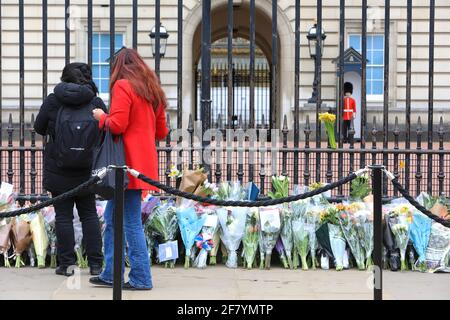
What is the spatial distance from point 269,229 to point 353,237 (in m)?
0.74

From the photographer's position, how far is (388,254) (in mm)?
6836

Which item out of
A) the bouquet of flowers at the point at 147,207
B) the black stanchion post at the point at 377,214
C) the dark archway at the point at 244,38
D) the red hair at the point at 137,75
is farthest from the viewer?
the dark archway at the point at 244,38

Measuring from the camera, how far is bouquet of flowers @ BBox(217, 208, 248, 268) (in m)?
6.77

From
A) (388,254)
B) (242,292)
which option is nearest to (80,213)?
(242,292)

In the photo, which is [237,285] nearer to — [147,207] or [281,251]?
[281,251]

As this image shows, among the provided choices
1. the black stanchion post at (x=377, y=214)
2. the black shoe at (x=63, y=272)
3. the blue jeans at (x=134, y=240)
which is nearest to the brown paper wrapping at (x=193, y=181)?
the blue jeans at (x=134, y=240)

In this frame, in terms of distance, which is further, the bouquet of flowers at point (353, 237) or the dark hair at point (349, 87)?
the dark hair at point (349, 87)

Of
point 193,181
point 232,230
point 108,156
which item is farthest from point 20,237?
point 232,230

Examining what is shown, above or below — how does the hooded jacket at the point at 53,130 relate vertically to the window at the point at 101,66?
below

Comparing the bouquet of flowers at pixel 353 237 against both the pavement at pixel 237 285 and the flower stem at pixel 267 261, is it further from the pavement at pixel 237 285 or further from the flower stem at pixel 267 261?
the flower stem at pixel 267 261

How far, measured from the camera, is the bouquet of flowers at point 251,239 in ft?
22.1

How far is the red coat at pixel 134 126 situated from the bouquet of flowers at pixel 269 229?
4.00 feet

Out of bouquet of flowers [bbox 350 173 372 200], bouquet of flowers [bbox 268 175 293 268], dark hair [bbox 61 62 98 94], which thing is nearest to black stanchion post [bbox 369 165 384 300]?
bouquet of flowers [bbox 268 175 293 268]

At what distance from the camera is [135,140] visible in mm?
5852
